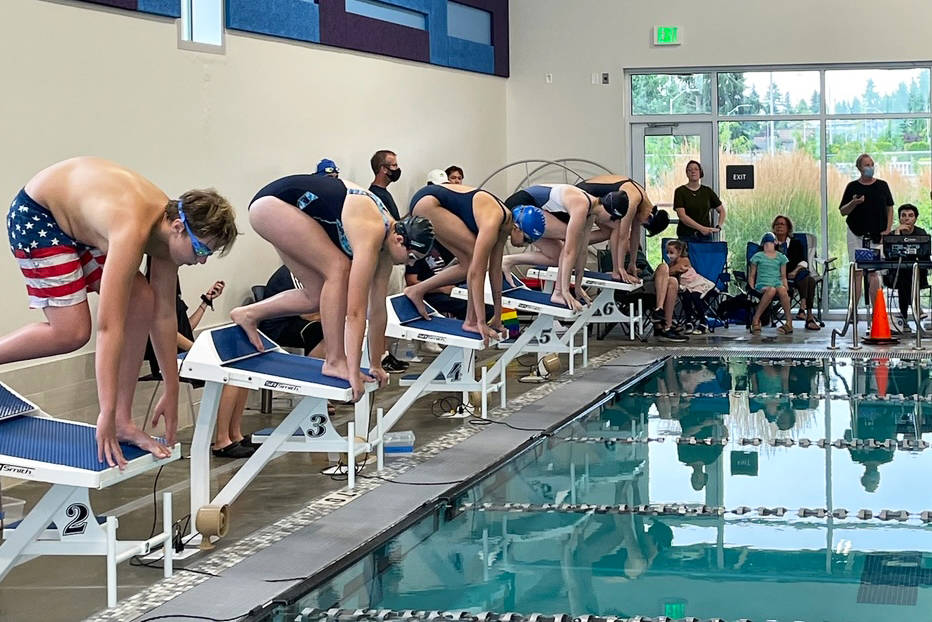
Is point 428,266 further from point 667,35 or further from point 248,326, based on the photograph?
point 667,35

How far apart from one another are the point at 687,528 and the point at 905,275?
302 inches

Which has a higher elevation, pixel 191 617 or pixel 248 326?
pixel 248 326

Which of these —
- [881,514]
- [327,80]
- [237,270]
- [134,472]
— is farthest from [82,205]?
[327,80]

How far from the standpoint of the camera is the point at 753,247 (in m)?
12.0

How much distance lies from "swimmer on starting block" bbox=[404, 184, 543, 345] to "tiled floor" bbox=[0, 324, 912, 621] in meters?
0.79

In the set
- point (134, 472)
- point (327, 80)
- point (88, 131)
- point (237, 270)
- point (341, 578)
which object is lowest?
point (341, 578)

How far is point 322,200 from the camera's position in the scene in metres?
5.07

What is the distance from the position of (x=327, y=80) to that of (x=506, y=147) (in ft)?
15.4

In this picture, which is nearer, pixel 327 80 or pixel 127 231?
pixel 127 231

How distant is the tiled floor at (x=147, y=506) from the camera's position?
3.79 m

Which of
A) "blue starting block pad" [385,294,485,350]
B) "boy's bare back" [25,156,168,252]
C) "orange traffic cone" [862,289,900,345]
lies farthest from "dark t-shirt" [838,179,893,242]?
"boy's bare back" [25,156,168,252]

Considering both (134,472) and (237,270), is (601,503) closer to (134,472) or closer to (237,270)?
(134,472)

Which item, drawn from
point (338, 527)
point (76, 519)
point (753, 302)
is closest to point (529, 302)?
point (338, 527)

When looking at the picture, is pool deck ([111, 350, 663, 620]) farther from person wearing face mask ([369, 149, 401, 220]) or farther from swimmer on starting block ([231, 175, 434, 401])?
person wearing face mask ([369, 149, 401, 220])
